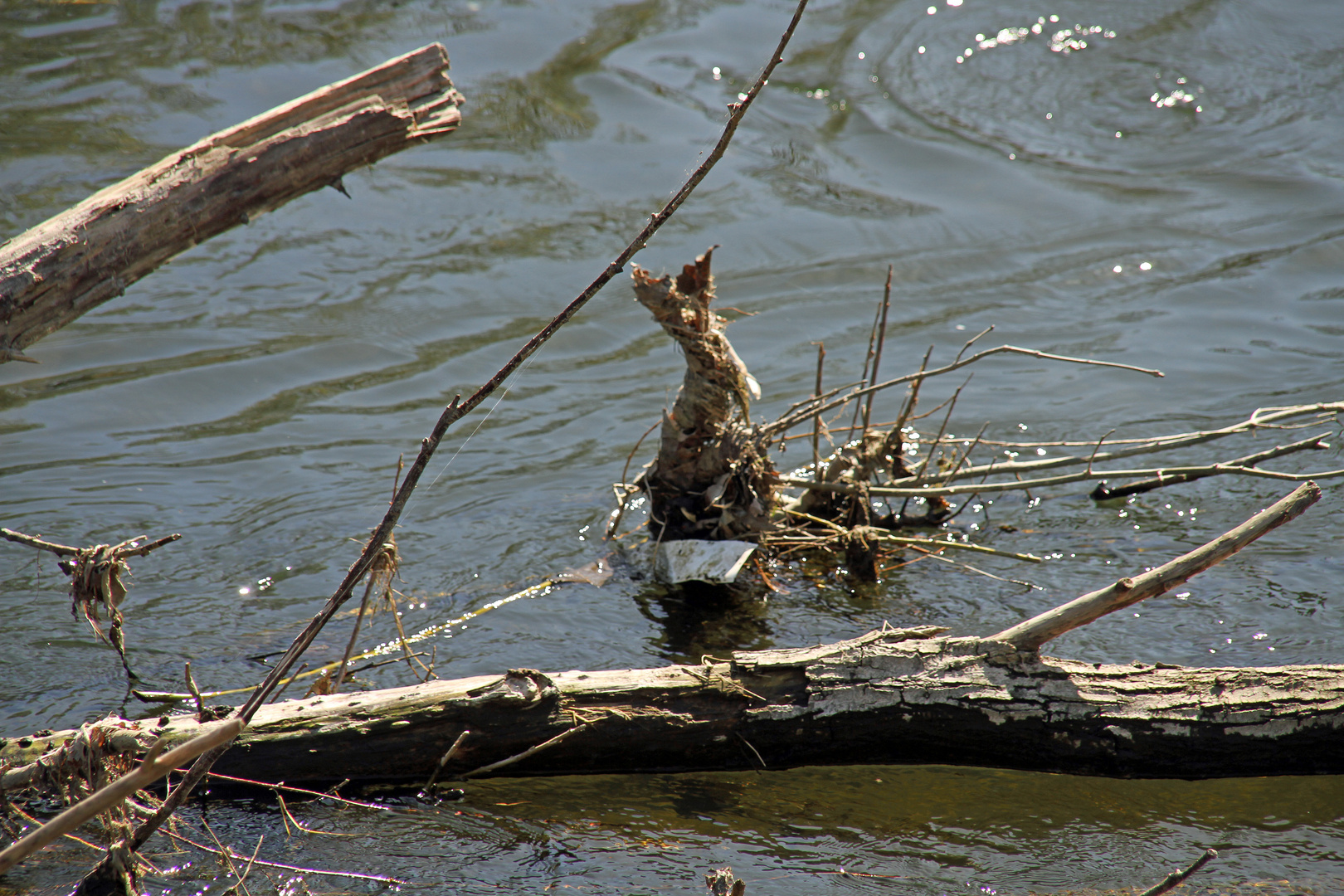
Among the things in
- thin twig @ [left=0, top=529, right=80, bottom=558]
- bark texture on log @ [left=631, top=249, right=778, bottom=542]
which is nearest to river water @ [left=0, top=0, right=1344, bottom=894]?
bark texture on log @ [left=631, top=249, right=778, bottom=542]

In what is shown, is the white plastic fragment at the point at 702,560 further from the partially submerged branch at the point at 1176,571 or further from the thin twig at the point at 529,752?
the partially submerged branch at the point at 1176,571

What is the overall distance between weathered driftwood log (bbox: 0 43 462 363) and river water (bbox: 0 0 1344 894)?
3.80 ft

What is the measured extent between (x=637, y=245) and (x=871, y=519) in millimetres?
2718

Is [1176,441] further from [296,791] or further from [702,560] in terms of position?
[296,791]

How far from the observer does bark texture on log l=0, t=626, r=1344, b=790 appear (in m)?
3.01

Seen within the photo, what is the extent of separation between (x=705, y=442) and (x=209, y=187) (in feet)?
6.72

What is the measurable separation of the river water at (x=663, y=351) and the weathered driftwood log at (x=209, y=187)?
3.80 ft

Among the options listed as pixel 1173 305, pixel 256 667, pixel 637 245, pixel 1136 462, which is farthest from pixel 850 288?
pixel 637 245

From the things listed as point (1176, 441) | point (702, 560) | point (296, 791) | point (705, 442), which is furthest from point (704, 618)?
point (1176, 441)

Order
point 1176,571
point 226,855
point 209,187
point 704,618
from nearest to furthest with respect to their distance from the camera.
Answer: point 226,855 → point 1176,571 → point 209,187 → point 704,618

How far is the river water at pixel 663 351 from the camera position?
3043 mm

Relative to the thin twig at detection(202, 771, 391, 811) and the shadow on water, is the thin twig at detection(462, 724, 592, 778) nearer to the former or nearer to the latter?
the thin twig at detection(202, 771, 391, 811)

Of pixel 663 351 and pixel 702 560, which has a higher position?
pixel 663 351

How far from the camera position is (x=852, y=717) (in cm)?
305
